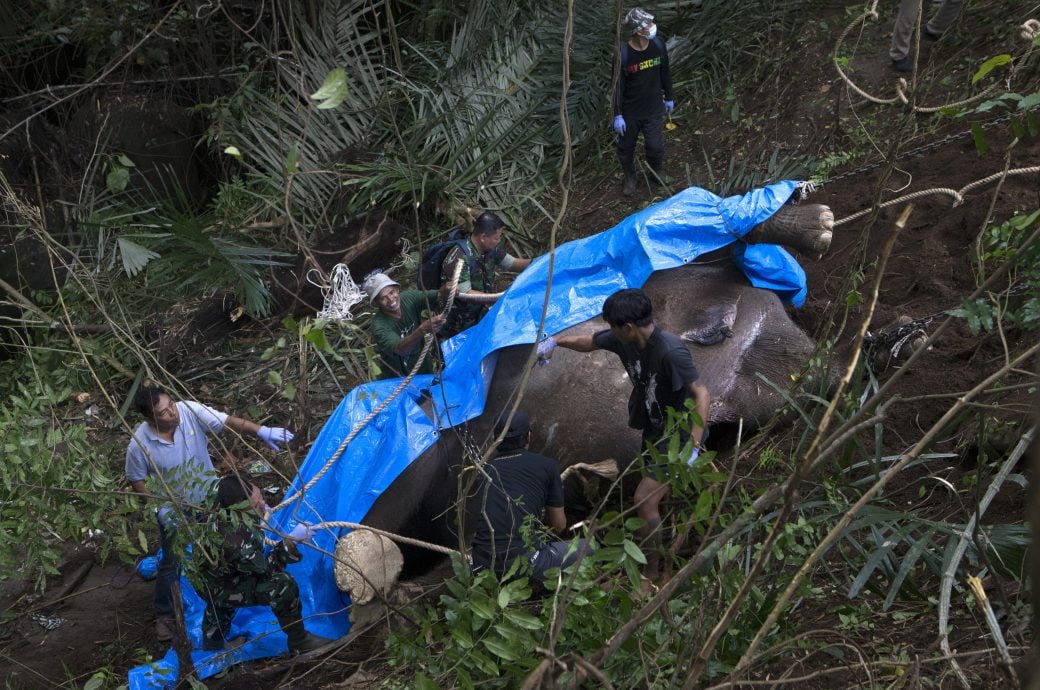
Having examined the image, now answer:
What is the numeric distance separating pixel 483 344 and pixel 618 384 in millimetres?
732

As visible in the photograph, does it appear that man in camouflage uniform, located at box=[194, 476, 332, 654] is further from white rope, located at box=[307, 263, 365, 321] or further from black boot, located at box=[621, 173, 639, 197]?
black boot, located at box=[621, 173, 639, 197]

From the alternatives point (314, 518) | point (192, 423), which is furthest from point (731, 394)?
point (192, 423)

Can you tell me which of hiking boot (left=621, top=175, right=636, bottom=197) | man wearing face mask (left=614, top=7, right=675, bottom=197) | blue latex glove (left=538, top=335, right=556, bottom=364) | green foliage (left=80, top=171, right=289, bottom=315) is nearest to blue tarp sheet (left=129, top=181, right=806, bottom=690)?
blue latex glove (left=538, top=335, right=556, bottom=364)

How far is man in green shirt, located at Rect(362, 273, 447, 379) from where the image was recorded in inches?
191

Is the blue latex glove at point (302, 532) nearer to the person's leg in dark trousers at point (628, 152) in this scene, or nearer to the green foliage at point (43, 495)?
the green foliage at point (43, 495)

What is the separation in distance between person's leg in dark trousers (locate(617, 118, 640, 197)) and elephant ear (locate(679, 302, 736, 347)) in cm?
226

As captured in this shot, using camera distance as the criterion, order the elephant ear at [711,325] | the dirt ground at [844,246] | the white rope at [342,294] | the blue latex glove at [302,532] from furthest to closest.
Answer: the white rope at [342,294] → the elephant ear at [711,325] → the blue latex glove at [302,532] → the dirt ground at [844,246]

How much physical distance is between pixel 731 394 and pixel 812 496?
1.14 m

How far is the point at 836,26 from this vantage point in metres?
7.17

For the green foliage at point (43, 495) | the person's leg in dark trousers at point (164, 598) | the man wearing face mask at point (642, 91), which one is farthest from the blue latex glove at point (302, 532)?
the man wearing face mask at point (642, 91)

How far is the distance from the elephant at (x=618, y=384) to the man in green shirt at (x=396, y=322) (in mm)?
463

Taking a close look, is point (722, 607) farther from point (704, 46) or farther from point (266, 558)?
point (704, 46)

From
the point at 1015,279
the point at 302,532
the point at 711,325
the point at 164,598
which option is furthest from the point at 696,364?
the point at 164,598

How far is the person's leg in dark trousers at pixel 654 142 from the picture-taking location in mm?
6641
